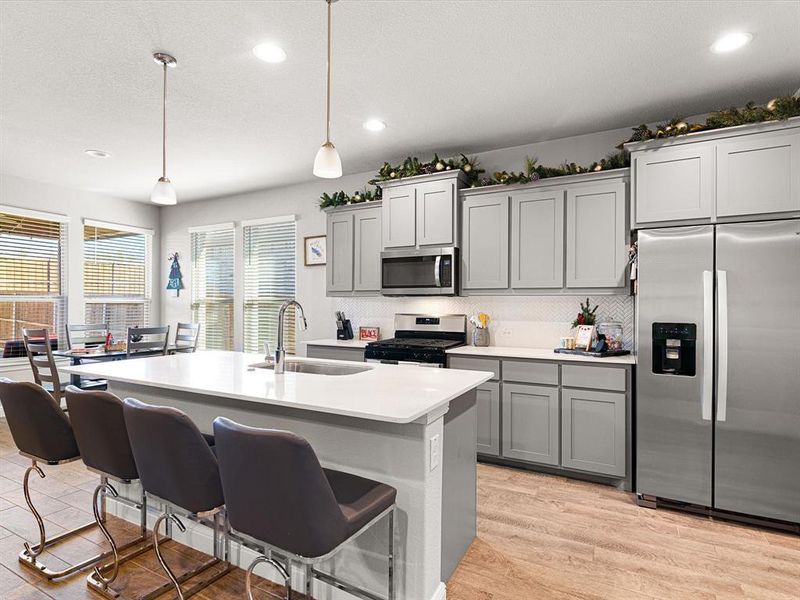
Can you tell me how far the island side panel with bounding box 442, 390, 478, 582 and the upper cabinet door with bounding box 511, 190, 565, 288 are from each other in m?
1.66

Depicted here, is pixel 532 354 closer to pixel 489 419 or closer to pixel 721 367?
pixel 489 419

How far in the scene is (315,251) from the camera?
5.25 meters

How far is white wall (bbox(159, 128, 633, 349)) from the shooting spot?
3.90m

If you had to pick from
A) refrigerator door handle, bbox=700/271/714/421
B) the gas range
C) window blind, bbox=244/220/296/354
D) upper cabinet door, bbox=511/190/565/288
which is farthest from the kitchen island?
window blind, bbox=244/220/296/354

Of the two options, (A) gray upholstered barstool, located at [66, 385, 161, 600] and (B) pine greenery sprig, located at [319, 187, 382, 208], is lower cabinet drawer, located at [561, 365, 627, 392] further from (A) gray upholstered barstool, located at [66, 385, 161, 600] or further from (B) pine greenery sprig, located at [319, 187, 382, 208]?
(A) gray upholstered barstool, located at [66, 385, 161, 600]

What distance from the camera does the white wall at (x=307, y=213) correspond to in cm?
390

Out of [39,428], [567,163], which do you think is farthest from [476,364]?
[39,428]

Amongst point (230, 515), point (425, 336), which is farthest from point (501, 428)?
point (230, 515)

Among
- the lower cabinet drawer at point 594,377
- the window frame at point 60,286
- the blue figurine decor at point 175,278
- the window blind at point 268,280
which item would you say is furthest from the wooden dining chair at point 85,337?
the lower cabinet drawer at point 594,377

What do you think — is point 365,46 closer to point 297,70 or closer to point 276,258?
point 297,70

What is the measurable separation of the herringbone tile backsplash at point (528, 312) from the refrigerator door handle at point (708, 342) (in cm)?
83

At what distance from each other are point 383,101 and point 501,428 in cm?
262

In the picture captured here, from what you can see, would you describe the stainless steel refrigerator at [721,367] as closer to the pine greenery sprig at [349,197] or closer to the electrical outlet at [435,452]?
the electrical outlet at [435,452]

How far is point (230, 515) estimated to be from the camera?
4.96 feet
